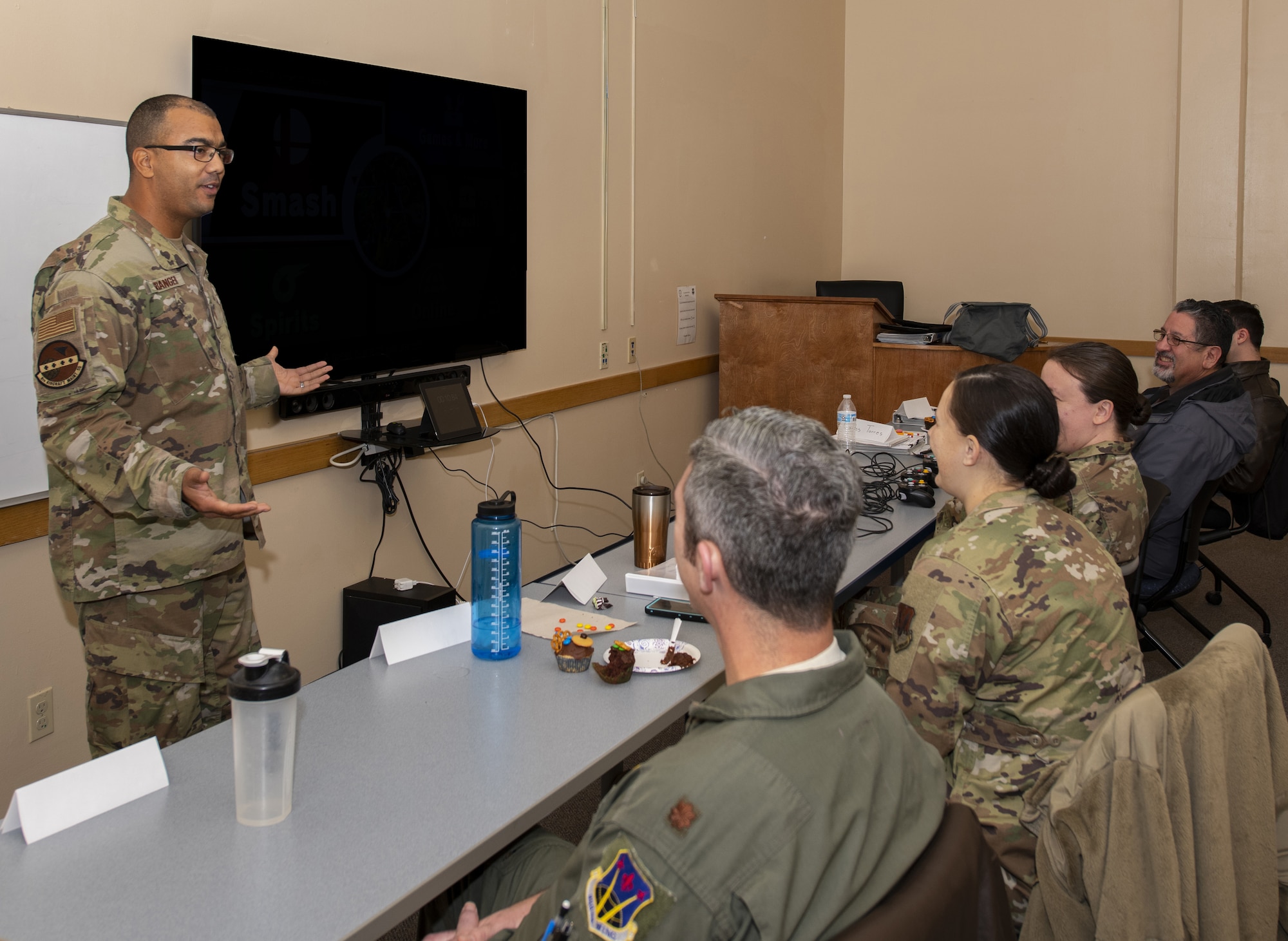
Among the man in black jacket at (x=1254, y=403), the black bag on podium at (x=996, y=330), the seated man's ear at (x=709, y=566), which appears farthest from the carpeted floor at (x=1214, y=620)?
the seated man's ear at (x=709, y=566)

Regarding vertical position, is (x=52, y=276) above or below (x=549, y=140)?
below

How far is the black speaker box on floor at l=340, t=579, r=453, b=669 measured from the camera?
2992 millimetres

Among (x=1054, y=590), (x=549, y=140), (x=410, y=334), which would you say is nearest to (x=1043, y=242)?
(x=549, y=140)

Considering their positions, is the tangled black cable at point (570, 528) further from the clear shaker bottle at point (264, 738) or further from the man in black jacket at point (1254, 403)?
the clear shaker bottle at point (264, 738)

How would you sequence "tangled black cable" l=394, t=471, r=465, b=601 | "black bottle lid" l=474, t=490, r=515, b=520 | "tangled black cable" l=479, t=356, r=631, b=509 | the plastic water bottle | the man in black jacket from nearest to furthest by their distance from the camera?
"black bottle lid" l=474, t=490, r=515, b=520, "tangled black cable" l=394, t=471, r=465, b=601, "tangled black cable" l=479, t=356, r=631, b=509, the man in black jacket, the plastic water bottle

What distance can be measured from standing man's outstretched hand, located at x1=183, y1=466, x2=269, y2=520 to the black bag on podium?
3703 millimetres

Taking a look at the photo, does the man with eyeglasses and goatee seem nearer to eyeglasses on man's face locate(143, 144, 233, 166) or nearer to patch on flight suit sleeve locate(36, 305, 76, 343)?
eyeglasses on man's face locate(143, 144, 233, 166)

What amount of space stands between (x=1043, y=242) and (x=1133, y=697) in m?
5.62

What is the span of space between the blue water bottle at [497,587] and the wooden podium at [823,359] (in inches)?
130

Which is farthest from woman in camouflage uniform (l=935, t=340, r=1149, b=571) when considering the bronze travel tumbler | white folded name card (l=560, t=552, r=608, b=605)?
white folded name card (l=560, t=552, r=608, b=605)

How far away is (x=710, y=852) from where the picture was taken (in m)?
0.94

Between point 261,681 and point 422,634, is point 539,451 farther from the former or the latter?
point 261,681

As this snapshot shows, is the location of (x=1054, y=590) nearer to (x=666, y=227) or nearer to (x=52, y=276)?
(x=52, y=276)

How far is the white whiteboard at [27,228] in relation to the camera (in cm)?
231
